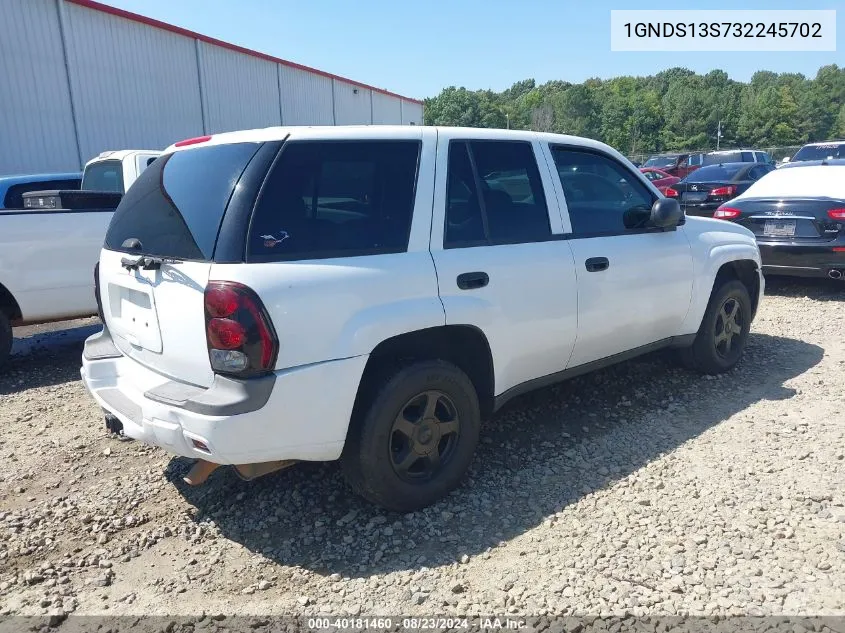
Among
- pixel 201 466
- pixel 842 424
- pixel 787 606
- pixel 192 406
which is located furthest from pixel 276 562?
pixel 842 424

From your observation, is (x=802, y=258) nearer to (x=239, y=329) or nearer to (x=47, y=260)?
(x=239, y=329)

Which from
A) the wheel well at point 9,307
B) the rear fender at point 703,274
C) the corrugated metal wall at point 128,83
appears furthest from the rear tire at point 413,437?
the corrugated metal wall at point 128,83

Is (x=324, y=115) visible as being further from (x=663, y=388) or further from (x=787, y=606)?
(x=787, y=606)

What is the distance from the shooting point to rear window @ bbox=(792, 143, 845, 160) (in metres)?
16.0

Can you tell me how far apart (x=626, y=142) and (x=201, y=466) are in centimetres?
9464

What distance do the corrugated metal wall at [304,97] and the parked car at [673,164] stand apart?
1319 cm

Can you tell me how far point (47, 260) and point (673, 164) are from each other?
23504 millimetres

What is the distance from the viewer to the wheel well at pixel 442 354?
3055mm

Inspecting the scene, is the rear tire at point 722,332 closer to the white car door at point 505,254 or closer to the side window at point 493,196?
the white car door at point 505,254

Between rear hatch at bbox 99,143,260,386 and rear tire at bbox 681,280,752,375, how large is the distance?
147 inches

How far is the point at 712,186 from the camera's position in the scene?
1362 cm

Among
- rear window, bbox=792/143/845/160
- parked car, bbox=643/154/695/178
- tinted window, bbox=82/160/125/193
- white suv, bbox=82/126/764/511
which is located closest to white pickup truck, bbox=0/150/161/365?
tinted window, bbox=82/160/125/193

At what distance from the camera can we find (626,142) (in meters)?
89.4

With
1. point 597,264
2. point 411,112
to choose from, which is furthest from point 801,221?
point 411,112
